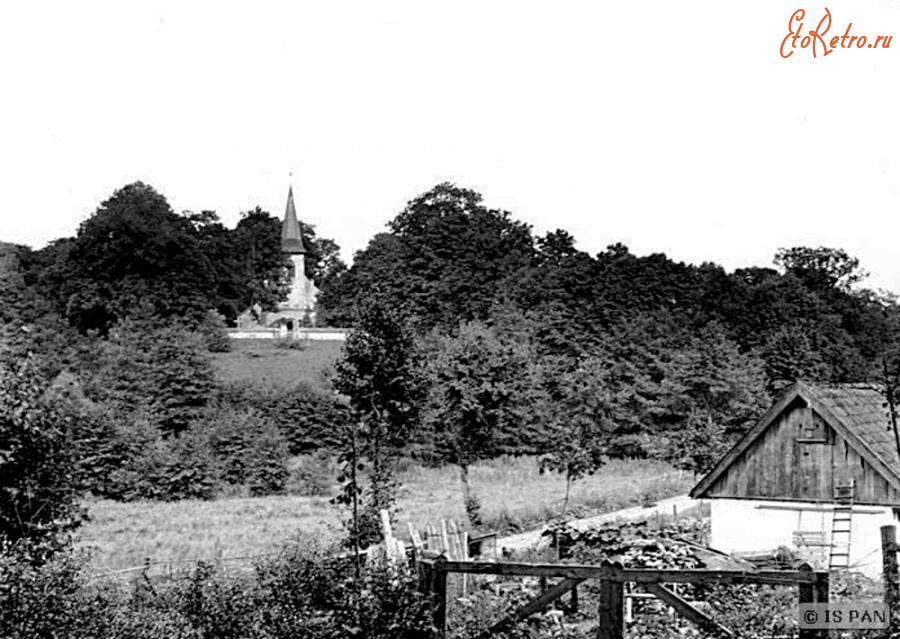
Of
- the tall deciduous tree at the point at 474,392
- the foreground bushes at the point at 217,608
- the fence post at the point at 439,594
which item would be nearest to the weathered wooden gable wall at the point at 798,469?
the tall deciduous tree at the point at 474,392

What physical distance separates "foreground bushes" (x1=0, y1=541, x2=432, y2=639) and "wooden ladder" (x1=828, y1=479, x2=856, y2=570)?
443 inches

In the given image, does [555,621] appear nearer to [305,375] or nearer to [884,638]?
[884,638]

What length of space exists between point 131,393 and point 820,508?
42.5 m

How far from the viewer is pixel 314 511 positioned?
3703cm

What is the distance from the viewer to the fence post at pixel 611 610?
8477 mm

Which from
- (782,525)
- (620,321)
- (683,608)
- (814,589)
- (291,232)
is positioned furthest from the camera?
(291,232)

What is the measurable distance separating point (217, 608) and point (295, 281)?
8189 cm

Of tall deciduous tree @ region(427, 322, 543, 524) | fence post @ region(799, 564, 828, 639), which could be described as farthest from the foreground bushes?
tall deciduous tree @ region(427, 322, 543, 524)

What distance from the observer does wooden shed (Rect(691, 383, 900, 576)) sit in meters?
20.9

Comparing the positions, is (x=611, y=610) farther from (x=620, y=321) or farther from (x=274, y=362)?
(x=274, y=362)

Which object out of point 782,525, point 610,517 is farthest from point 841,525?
point 610,517

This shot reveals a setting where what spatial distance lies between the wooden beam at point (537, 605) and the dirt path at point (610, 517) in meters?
14.2

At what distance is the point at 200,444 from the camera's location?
46656 mm

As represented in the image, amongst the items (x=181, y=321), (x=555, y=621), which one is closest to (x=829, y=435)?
(x=555, y=621)
